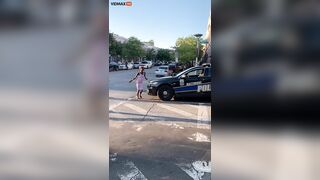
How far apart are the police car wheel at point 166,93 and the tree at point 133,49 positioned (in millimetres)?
3467

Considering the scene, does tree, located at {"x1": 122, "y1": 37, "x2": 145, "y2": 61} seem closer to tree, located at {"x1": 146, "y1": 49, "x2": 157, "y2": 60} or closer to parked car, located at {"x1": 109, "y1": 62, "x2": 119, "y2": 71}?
tree, located at {"x1": 146, "y1": 49, "x2": 157, "y2": 60}

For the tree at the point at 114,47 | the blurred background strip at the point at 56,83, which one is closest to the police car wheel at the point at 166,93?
the tree at the point at 114,47

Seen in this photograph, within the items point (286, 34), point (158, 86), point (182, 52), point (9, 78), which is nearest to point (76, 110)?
point (9, 78)

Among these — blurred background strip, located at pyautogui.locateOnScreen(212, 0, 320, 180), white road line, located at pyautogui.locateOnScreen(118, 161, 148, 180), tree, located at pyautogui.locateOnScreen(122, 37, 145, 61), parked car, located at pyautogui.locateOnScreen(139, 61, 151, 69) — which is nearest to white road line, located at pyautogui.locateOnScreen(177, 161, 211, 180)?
white road line, located at pyautogui.locateOnScreen(118, 161, 148, 180)

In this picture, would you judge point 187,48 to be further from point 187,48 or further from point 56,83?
point 56,83

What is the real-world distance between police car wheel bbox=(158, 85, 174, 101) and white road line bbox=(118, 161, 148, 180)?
3100 mm

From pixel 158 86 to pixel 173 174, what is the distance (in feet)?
9.41

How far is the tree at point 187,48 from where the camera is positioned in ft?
5.69

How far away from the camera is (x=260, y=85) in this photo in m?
1.40

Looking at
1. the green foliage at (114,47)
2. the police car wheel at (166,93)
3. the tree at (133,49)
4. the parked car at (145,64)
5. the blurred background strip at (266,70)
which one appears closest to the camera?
the blurred background strip at (266,70)

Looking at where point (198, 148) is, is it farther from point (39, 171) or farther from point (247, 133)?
point (39, 171)

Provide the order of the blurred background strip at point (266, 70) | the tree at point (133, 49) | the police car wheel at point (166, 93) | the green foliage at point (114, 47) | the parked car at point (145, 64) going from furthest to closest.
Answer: the police car wheel at point (166, 93)
the parked car at point (145, 64)
the tree at point (133, 49)
the green foliage at point (114, 47)
the blurred background strip at point (266, 70)

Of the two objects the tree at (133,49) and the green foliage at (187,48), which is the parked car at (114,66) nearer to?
the tree at (133,49)

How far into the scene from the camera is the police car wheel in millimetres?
5407
